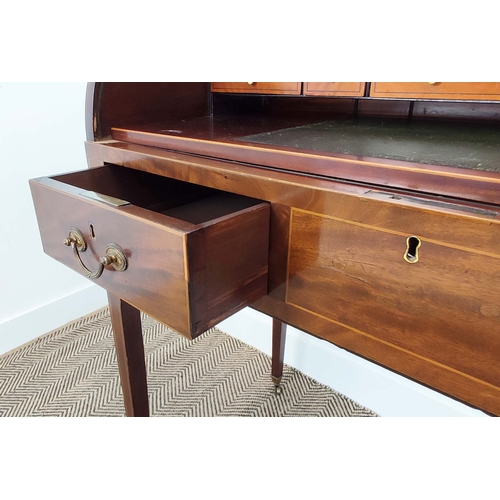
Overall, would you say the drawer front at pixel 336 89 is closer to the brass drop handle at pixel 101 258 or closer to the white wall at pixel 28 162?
the brass drop handle at pixel 101 258

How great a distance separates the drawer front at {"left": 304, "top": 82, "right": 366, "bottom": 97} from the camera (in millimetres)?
647

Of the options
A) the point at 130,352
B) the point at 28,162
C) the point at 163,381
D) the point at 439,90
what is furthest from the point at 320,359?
the point at 28,162

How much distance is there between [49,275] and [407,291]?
4.09ft

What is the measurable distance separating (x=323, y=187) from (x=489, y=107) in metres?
0.46

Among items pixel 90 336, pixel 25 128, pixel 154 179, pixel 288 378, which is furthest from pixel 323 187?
pixel 90 336

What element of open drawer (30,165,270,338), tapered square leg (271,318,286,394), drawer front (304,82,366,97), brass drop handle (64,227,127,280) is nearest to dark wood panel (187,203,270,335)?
open drawer (30,165,270,338)

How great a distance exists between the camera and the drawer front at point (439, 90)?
0.56 metres

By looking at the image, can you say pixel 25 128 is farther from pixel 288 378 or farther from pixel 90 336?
pixel 288 378

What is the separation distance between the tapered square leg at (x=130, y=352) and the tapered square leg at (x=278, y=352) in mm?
489

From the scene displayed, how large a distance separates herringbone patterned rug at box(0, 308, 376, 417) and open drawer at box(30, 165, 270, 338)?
673mm

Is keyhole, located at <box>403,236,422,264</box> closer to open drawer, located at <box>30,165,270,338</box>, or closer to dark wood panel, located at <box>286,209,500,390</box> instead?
dark wood panel, located at <box>286,209,500,390</box>

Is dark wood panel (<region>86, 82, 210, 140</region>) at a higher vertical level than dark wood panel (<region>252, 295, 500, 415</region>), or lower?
higher

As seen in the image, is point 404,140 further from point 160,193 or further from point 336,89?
point 160,193

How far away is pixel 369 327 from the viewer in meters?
0.44
